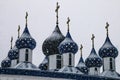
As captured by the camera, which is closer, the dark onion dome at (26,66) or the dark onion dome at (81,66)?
the dark onion dome at (26,66)

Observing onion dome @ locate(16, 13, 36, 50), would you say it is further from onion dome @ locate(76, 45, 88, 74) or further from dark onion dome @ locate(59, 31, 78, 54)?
onion dome @ locate(76, 45, 88, 74)

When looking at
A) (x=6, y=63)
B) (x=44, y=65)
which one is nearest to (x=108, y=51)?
(x=44, y=65)

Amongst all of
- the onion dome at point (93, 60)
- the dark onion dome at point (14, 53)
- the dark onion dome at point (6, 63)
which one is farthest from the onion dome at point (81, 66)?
the dark onion dome at point (6, 63)

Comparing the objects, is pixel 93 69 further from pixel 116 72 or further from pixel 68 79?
pixel 68 79

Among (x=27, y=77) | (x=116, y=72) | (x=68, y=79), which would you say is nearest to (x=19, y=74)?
(x=27, y=77)

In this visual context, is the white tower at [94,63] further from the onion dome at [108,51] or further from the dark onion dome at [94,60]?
the onion dome at [108,51]

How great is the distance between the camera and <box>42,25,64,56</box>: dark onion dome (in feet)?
108

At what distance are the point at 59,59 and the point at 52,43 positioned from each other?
1.23 m

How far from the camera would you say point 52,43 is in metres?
33.0

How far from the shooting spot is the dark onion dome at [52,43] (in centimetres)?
3300

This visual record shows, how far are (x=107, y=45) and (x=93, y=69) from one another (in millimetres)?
2729

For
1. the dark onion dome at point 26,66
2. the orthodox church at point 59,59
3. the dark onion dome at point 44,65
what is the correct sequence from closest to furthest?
the orthodox church at point 59,59 → the dark onion dome at point 26,66 → the dark onion dome at point 44,65

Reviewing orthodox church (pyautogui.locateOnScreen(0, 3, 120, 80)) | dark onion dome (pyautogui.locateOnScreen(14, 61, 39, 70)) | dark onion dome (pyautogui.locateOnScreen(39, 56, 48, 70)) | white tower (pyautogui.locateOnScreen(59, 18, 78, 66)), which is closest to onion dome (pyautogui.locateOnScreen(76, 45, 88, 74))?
orthodox church (pyautogui.locateOnScreen(0, 3, 120, 80))

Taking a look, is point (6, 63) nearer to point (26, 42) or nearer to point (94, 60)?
point (26, 42)
